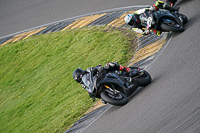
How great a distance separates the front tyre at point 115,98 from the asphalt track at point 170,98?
7.5 inches

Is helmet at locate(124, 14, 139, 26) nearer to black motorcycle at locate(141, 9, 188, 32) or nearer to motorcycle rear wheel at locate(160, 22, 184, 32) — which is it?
black motorcycle at locate(141, 9, 188, 32)

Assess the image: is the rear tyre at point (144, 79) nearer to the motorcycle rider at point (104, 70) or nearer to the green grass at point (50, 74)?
the motorcycle rider at point (104, 70)

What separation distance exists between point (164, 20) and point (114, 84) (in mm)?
3218

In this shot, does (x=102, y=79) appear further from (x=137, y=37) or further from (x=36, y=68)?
(x=36, y=68)

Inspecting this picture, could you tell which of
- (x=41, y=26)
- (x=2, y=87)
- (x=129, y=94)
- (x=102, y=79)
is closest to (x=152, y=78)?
(x=129, y=94)

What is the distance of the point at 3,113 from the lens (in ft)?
43.1

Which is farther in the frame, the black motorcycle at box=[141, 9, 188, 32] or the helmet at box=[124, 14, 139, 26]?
the helmet at box=[124, 14, 139, 26]

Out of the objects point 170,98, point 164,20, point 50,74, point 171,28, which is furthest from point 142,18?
point 50,74

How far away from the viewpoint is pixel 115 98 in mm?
7844

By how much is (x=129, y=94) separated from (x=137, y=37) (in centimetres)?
430

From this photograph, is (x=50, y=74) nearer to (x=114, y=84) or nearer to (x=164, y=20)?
(x=164, y=20)

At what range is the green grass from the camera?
11080mm

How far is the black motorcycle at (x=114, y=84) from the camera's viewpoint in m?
7.84

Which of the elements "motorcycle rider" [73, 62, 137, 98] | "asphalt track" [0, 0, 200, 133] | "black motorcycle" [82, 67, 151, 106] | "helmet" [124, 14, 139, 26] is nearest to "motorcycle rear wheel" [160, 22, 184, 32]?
"asphalt track" [0, 0, 200, 133]
